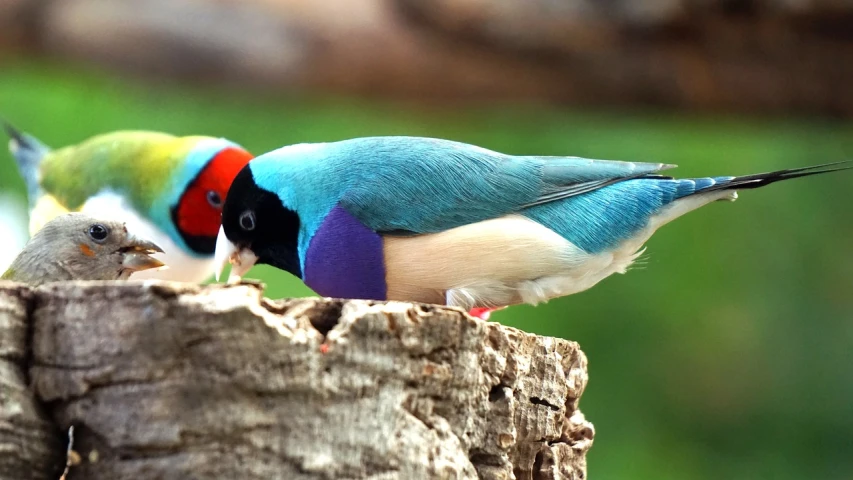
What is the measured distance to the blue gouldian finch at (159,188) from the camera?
295 centimetres

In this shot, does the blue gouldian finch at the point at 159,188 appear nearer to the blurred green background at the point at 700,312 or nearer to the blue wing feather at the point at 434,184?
the blue wing feather at the point at 434,184

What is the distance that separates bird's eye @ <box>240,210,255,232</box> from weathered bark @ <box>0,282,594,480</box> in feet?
2.58

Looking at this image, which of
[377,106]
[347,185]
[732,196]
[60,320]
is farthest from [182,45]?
[60,320]

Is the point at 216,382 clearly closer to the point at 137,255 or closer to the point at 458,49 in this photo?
the point at 137,255

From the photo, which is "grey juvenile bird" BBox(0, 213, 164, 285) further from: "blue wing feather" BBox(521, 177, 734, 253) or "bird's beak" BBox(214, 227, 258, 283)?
"blue wing feather" BBox(521, 177, 734, 253)

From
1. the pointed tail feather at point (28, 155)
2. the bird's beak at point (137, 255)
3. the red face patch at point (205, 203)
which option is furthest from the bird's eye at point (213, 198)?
the bird's beak at point (137, 255)

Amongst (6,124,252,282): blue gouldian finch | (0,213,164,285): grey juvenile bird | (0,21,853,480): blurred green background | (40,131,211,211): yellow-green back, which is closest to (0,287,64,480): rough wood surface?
(0,213,164,285): grey juvenile bird

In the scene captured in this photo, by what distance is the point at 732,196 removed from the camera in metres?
2.07

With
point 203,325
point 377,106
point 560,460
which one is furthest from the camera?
point 377,106

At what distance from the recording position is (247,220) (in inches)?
85.7

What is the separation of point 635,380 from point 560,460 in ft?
10.2

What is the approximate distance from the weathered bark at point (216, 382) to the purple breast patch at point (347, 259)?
0.54 m

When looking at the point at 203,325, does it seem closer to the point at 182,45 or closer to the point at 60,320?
the point at 60,320

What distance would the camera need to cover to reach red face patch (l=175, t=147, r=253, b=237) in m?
2.94
